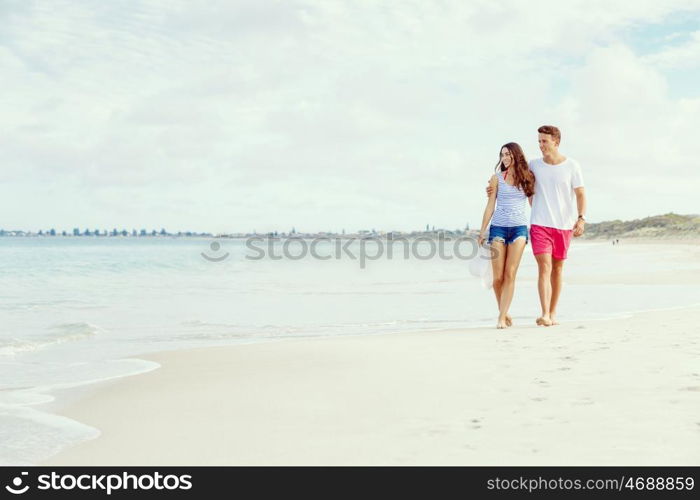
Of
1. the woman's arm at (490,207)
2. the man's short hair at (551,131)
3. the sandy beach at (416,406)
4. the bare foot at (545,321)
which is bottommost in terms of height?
the sandy beach at (416,406)

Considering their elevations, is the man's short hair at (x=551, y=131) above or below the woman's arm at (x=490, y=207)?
above

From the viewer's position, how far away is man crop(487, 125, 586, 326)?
7434 millimetres

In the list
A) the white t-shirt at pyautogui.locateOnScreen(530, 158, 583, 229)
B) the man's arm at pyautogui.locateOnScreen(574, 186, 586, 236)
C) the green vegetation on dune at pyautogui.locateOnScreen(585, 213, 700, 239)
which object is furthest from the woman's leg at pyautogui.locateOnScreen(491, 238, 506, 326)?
the green vegetation on dune at pyautogui.locateOnScreen(585, 213, 700, 239)

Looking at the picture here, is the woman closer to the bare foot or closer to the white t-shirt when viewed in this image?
the white t-shirt

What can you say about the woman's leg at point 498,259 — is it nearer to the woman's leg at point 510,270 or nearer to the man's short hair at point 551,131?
the woman's leg at point 510,270

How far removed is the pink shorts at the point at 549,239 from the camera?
7.56 m

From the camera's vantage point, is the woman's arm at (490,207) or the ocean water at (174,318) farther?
the woman's arm at (490,207)

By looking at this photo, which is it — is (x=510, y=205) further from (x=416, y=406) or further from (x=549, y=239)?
(x=416, y=406)

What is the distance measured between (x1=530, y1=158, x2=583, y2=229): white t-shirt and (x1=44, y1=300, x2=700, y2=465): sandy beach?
160cm

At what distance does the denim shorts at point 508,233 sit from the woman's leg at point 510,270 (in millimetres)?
51

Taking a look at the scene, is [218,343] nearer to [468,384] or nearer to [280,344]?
[280,344]

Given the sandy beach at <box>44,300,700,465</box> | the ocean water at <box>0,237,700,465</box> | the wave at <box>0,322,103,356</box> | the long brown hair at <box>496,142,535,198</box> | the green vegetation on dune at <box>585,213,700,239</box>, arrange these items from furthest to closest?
the green vegetation on dune at <box>585,213,700,239</box> → the wave at <box>0,322,103,356</box> → the long brown hair at <box>496,142,535,198</box> → the ocean water at <box>0,237,700,465</box> → the sandy beach at <box>44,300,700,465</box>

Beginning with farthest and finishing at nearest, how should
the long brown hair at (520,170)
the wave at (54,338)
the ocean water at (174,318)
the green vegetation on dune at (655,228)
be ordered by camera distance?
the green vegetation on dune at (655,228)
the wave at (54,338)
the long brown hair at (520,170)
the ocean water at (174,318)

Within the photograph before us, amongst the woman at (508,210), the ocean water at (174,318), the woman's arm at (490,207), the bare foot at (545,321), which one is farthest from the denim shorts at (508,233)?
the ocean water at (174,318)
